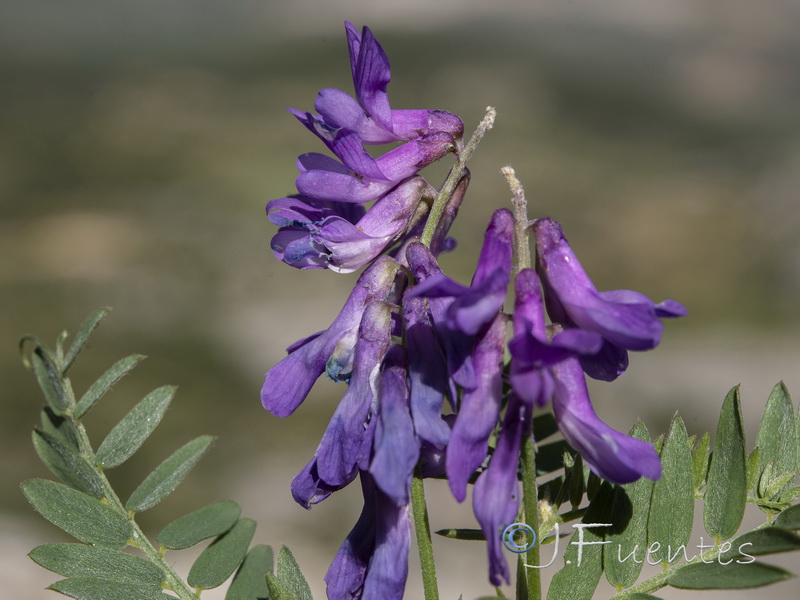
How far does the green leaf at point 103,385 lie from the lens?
50.1 inches

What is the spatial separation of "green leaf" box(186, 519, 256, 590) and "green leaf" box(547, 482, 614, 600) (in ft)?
1.58

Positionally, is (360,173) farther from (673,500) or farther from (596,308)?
(673,500)

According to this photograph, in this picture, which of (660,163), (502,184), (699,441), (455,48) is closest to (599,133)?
(660,163)

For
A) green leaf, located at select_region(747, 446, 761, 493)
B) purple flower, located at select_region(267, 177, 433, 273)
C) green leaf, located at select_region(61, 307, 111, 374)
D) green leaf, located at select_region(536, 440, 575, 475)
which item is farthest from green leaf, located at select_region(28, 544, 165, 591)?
green leaf, located at select_region(747, 446, 761, 493)

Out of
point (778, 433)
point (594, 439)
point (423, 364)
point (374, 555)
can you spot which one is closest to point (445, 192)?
point (423, 364)

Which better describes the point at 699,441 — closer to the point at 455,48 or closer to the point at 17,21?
the point at 455,48

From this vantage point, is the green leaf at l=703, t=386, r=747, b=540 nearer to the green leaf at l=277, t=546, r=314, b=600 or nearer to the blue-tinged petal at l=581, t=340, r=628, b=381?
the blue-tinged petal at l=581, t=340, r=628, b=381

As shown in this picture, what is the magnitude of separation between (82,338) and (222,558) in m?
0.39

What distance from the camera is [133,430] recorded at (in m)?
1.34

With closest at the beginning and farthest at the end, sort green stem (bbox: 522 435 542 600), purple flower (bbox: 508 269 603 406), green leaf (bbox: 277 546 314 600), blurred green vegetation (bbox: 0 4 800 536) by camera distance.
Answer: purple flower (bbox: 508 269 603 406)
green stem (bbox: 522 435 542 600)
green leaf (bbox: 277 546 314 600)
blurred green vegetation (bbox: 0 4 800 536)

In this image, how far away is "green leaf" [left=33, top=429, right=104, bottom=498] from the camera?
1.26 meters

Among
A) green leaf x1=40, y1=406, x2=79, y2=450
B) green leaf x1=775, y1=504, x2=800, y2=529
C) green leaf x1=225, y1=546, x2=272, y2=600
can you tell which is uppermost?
green leaf x1=40, y1=406, x2=79, y2=450

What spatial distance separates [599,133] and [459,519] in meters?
6.56

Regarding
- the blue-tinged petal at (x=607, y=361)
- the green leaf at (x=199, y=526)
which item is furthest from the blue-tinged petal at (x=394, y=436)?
the green leaf at (x=199, y=526)
